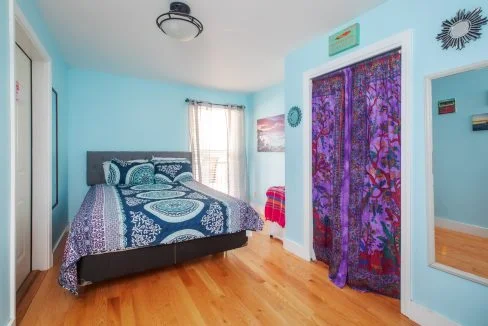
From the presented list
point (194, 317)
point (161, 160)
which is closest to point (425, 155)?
point (194, 317)

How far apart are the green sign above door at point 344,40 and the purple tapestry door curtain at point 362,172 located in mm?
196

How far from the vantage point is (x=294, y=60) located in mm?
2830

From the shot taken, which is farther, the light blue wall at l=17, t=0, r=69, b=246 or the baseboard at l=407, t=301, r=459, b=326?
the light blue wall at l=17, t=0, r=69, b=246

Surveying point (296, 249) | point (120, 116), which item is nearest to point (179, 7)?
point (120, 116)

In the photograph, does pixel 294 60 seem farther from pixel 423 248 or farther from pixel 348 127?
pixel 423 248

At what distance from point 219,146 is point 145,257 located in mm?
2873

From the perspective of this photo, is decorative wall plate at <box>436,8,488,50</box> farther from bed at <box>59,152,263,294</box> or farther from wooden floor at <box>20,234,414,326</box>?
bed at <box>59,152,263,294</box>

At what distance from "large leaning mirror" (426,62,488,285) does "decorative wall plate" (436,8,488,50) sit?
17 cm

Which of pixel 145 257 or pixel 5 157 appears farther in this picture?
pixel 145 257

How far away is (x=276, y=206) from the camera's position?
3.20 metres

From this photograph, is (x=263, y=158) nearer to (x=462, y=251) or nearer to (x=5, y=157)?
(x=462, y=251)

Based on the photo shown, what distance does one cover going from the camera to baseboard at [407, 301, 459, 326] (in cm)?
155

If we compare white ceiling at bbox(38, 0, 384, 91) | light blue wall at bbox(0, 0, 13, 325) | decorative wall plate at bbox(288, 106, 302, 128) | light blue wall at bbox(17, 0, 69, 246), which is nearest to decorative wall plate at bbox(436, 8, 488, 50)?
white ceiling at bbox(38, 0, 384, 91)

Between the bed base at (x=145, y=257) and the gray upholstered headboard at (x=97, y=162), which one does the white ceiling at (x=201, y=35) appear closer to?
the gray upholstered headboard at (x=97, y=162)
